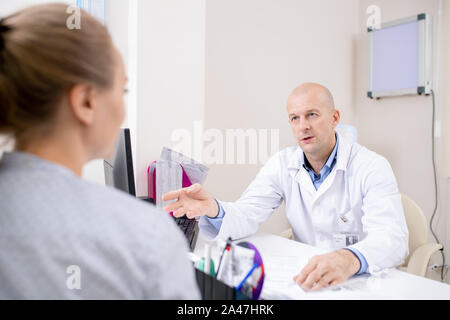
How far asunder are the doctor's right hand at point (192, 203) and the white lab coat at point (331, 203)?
0.08m

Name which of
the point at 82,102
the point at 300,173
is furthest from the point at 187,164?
the point at 82,102

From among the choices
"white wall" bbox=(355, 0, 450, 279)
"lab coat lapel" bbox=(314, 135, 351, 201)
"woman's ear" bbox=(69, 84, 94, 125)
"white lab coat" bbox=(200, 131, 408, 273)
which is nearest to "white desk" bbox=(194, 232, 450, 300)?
"white lab coat" bbox=(200, 131, 408, 273)

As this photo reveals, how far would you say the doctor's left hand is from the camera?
0.91m

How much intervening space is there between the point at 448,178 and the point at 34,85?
8.73 ft

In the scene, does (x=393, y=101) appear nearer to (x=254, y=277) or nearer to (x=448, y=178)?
(x=448, y=178)

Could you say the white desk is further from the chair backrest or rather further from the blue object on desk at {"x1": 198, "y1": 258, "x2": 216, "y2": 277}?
the chair backrest

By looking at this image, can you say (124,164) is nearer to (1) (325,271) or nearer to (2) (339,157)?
(1) (325,271)

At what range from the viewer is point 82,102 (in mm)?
490

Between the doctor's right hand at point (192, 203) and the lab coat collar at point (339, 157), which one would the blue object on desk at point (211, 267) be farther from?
the lab coat collar at point (339, 157)

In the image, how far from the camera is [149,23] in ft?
5.72

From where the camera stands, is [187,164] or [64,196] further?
[187,164]

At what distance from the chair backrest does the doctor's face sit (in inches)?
16.1

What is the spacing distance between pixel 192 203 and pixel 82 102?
2.89 ft

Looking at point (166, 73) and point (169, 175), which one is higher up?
point (166, 73)
